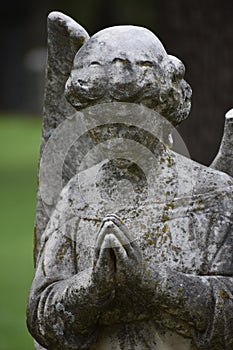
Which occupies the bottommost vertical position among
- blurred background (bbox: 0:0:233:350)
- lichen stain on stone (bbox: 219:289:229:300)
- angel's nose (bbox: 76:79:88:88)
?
lichen stain on stone (bbox: 219:289:229:300)

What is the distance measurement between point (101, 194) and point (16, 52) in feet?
93.6

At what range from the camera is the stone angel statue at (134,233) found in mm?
3428

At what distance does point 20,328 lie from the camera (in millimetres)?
7789

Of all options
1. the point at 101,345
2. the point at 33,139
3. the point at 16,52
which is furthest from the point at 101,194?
the point at 16,52

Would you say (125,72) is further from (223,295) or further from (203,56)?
(203,56)

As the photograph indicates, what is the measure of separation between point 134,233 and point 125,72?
0.52 m

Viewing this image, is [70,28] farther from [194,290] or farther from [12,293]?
[12,293]

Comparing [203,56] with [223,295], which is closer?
[223,295]

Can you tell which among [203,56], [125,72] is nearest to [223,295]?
[125,72]

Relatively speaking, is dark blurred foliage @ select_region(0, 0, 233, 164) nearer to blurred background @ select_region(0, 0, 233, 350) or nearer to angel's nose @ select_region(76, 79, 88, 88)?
blurred background @ select_region(0, 0, 233, 350)

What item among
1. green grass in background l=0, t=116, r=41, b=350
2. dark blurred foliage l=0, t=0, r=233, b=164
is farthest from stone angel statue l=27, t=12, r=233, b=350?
dark blurred foliage l=0, t=0, r=233, b=164

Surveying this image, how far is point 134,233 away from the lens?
11.8ft

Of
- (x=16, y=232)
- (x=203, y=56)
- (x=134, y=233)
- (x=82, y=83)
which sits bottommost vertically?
(x=134, y=233)

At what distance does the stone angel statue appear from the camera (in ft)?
11.2
